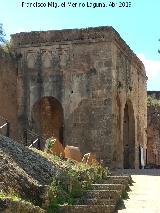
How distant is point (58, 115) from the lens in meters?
24.8

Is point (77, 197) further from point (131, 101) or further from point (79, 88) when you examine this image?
Answer: point (131, 101)

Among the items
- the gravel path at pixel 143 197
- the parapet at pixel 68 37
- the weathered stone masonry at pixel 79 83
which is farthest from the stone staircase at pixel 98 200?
the parapet at pixel 68 37

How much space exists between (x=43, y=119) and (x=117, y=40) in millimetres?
5284

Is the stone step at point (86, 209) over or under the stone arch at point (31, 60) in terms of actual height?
under

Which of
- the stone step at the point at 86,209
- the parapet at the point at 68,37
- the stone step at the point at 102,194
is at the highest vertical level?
the parapet at the point at 68,37

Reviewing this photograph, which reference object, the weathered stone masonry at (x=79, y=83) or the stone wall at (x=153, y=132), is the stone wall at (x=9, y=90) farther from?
the stone wall at (x=153, y=132)

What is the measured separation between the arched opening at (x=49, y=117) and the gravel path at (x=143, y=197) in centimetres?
847

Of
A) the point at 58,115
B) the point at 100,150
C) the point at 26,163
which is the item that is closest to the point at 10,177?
the point at 26,163

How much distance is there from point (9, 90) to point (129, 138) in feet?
23.8

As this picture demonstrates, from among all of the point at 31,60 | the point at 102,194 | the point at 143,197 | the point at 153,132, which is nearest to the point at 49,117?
the point at 31,60

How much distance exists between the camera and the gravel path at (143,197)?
996 centimetres

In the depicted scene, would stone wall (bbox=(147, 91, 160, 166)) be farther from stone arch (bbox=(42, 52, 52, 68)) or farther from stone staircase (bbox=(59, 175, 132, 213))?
stone staircase (bbox=(59, 175, 132, 213))

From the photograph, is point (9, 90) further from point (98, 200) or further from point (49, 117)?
point (98, 200)

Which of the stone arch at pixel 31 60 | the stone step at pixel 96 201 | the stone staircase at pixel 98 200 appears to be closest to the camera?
the stone staircase at pixel 98 200
